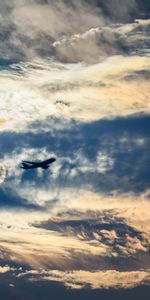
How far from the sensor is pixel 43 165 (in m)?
23.2

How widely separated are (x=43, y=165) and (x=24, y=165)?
1.67 metres

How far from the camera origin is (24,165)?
23.3m
